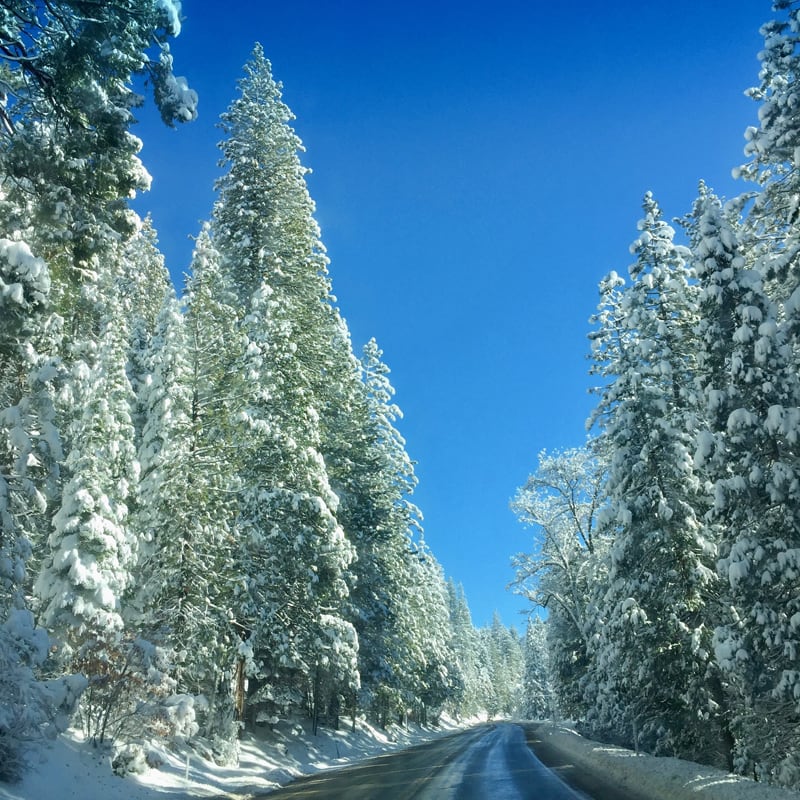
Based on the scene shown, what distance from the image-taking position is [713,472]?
46.8 ft

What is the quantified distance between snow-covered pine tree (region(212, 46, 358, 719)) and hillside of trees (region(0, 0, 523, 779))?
9cm

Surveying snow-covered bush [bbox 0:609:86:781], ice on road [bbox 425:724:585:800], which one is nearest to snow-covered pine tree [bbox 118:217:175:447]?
snow-covered bush [bbox 0:609:86:781]

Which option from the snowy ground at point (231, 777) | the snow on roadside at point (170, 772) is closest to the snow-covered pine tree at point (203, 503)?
the snow on roadside at point (170, 772)

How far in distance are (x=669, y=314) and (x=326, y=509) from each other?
12772mm

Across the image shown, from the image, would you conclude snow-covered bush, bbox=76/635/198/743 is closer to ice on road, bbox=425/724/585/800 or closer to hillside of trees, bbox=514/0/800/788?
ice on road, bbox=425/724/585/800

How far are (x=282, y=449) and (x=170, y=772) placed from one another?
929 cm

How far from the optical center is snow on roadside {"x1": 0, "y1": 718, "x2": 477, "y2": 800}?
459 inches

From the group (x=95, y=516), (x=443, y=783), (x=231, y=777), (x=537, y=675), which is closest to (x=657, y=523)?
(x=443, y=783)

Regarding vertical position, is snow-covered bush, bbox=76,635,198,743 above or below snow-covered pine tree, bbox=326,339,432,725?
below

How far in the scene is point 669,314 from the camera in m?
20.6

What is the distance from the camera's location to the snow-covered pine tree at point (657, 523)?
1778 centimetres

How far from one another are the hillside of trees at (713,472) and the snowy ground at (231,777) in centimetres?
207

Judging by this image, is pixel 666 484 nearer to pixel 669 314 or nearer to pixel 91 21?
pixel 669 314

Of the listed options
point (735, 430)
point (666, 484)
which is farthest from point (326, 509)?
point (735, 430)
